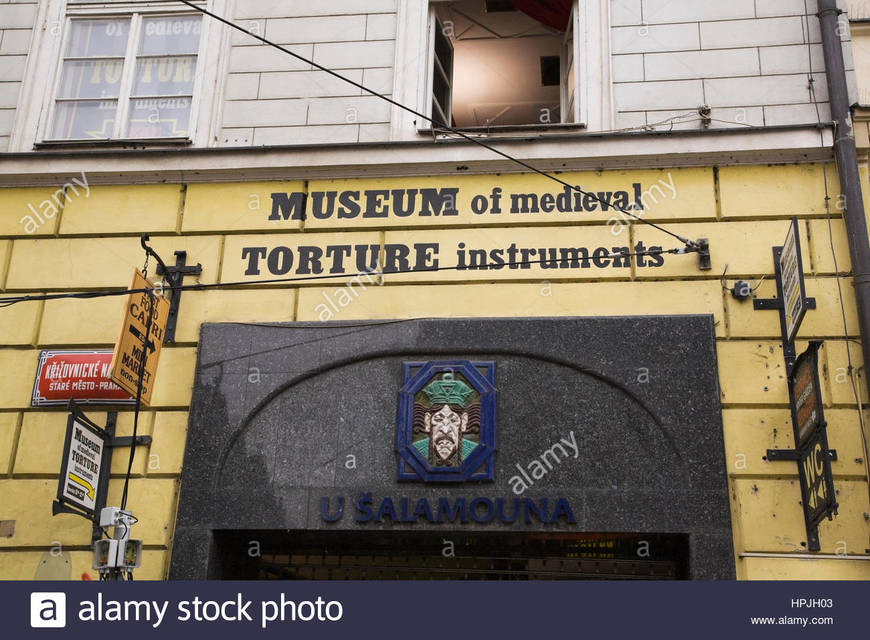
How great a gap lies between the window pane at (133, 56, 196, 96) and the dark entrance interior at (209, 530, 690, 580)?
489cm

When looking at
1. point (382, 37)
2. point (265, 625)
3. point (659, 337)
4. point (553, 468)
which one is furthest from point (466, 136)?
point (265, 625)

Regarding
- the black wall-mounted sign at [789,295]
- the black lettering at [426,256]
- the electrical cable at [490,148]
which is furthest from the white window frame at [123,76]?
the black wall-mounted sign at [789,295]

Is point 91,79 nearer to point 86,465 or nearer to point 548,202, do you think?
point 86,465

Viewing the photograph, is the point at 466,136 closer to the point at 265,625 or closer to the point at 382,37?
the point at 382,37

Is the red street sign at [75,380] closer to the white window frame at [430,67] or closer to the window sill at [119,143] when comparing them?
the window sill at [119,143]

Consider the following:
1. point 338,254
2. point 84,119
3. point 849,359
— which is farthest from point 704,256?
point 84,119

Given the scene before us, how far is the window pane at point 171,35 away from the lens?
465 inches

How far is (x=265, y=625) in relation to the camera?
25.7 feet

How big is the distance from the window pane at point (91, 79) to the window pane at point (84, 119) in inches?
4.4

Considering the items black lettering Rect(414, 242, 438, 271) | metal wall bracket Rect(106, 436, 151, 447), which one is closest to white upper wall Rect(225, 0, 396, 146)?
black lettering Rect(414, 242, 438, 271)

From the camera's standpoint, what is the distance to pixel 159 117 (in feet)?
37.8

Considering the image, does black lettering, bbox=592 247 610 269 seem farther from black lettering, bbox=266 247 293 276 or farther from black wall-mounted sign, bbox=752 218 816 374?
black lettering, bbox=266 247 293 276

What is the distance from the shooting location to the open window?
11811 millimetres

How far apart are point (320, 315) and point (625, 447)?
3084 millimetres
